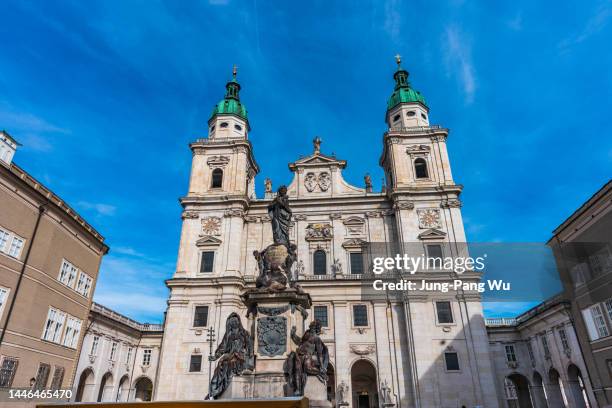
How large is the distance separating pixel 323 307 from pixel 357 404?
30.0 ft

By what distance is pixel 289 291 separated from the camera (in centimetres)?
1192

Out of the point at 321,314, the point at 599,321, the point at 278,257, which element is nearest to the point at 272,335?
the point at 278,257

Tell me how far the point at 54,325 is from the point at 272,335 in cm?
1989

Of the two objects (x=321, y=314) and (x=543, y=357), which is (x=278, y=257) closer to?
(x=321, y=314)

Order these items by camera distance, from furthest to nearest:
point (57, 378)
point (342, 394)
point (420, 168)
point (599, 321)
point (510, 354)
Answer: point (420, 168)
point (510, 354)
point (342, 394)
point (57, 378)
point (599, 321)

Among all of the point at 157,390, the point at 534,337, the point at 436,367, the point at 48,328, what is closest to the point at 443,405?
the point at 436,367

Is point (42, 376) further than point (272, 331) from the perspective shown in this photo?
Yes

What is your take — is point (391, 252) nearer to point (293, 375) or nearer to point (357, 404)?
point (357, 404)

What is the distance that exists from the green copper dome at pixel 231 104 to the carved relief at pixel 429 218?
22.0 metres

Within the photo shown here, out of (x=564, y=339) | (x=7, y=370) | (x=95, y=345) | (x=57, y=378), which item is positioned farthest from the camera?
(x=95, y=345)

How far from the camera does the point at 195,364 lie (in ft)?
→ 97.7

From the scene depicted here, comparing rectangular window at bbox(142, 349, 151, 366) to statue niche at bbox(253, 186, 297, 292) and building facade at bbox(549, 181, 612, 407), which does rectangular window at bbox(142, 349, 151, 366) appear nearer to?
statue niche at bbox(253, 186, 297, 292)

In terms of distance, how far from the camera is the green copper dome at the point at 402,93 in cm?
4122

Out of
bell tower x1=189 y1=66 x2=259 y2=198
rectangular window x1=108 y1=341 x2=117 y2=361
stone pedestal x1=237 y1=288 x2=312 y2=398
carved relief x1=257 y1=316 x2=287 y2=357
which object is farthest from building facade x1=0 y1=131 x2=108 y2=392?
carved relief x1=257 y1=316 x2=287 y2=357
